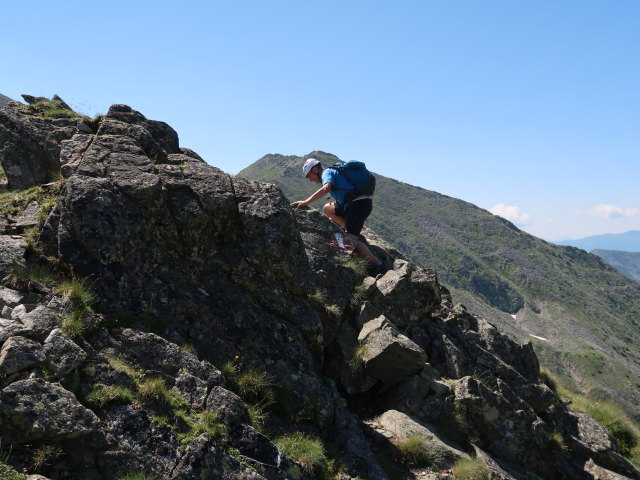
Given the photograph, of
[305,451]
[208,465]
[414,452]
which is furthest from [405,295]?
[208,465]

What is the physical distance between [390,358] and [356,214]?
6.52 metres

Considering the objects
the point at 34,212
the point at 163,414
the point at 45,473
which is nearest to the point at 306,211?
the point at 34,212

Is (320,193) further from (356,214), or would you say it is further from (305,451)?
(305,451)

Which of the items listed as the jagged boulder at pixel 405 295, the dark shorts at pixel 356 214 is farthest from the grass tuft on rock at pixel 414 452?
the dark shorts at pixel 356 214

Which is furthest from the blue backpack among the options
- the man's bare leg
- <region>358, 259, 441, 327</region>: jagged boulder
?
<region>358, 259, 441, 327</region>: jagged boulder

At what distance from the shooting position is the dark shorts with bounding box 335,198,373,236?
1794 cm

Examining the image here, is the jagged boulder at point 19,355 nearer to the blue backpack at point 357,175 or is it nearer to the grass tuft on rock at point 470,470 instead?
the grass tuft on rock at point 470,470

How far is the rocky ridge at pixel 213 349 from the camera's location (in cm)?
811

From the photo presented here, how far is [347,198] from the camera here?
18172 millimetres

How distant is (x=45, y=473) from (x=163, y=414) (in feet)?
6.70

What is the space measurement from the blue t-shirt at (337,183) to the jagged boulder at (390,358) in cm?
644

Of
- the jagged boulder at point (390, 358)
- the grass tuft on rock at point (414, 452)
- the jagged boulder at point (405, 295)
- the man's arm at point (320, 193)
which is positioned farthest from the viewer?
the man's arm at point (320, 193)

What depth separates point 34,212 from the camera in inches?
493

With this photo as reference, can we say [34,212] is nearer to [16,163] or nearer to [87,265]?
[87,265]
